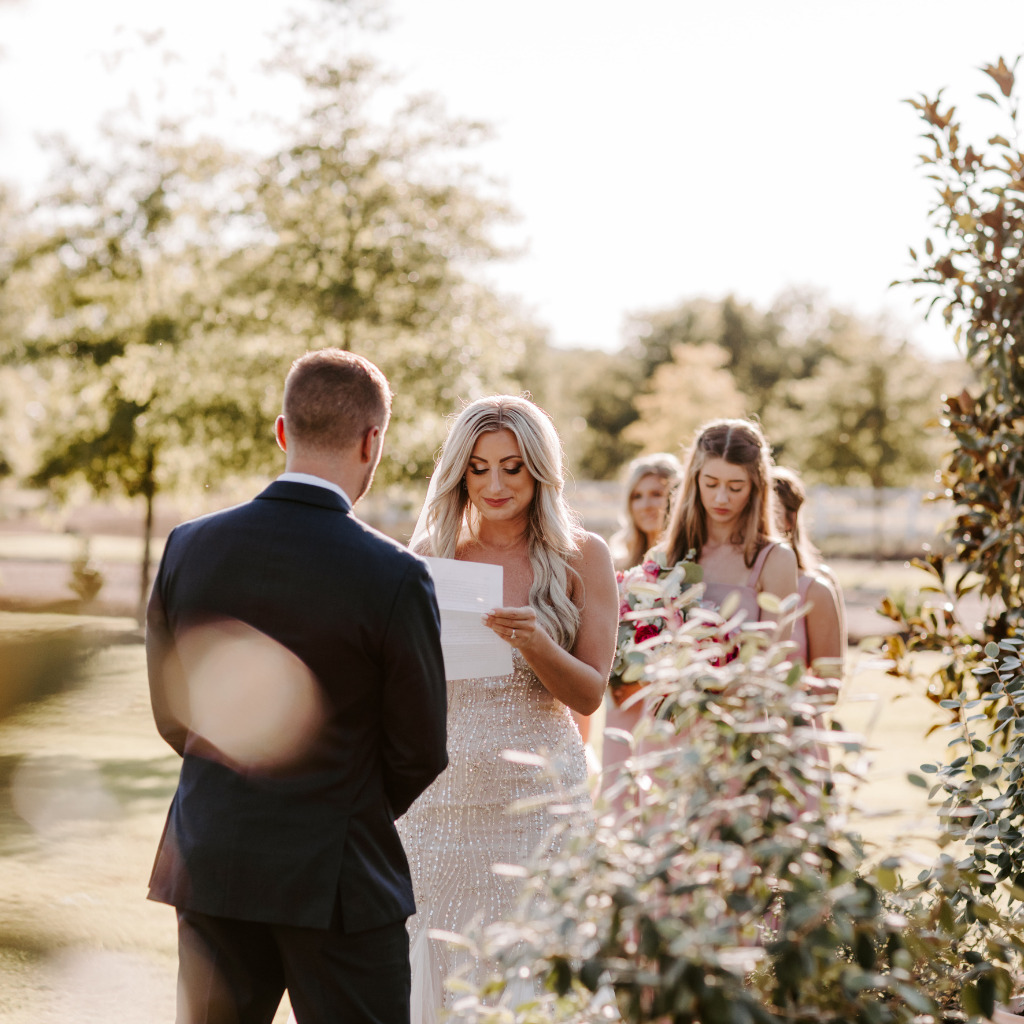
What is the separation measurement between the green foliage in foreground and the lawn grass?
122 millimetres

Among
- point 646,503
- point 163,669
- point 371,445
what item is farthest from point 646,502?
point 163,669

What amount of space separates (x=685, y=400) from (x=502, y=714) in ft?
115

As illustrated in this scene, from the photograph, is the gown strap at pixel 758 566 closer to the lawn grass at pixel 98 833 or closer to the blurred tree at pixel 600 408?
the lawn grass at pixel 98 833

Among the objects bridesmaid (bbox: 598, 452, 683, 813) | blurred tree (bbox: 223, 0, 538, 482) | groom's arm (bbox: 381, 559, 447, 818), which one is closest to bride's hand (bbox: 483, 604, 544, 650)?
groom's arm (bbox: 381, 559, 447, 818)

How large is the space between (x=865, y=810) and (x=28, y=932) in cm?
513

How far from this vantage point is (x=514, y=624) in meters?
3.13

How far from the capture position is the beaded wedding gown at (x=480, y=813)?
357cm

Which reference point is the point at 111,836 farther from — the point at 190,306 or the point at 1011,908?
the point at 190,306

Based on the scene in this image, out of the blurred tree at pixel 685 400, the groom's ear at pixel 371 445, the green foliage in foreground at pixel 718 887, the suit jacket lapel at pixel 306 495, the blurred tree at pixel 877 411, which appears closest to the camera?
the green foliage in foreground at pixel 718 887

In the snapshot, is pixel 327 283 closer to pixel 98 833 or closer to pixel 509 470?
pixel 98 833

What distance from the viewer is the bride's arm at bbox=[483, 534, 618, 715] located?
A: 3.16m

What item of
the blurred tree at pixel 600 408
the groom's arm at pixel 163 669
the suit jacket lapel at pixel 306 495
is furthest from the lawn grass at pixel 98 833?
the blurred tree at pixel 600 408

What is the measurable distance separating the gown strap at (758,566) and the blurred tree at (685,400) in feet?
97.3

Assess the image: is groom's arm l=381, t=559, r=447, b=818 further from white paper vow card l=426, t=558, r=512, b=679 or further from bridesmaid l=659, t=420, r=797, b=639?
bridesmaid l=659, t=420, r=797, b=639
